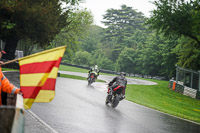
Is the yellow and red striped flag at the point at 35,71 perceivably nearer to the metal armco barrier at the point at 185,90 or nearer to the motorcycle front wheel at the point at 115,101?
the motorcycle front wheel at the point at 115,101

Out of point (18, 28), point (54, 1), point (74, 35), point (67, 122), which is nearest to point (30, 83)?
point (67, 122)

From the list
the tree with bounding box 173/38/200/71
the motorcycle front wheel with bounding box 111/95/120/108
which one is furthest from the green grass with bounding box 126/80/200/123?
the tree with bounding box 173/38/200/71

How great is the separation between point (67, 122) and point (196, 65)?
2618cm

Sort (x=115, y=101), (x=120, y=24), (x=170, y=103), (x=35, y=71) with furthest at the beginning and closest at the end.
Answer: (x=120, y=24) < (x=170, y=103) < (x=115, y=101) < (x=35, y=71)

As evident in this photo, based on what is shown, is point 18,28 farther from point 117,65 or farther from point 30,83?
point 117,65

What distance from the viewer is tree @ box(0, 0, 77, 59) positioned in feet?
92.8

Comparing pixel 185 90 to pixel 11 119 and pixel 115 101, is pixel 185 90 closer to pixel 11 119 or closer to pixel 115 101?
pixel 115 101

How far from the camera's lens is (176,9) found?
32156 mm

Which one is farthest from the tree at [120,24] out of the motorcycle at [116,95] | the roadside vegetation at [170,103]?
the motorcycle at [116,95]

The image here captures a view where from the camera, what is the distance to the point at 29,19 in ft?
97.6

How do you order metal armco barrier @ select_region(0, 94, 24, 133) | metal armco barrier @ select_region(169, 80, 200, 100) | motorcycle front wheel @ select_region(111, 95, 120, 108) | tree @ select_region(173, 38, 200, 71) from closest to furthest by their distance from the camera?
metal armco barrier @ select_region(0, 94, 24, 133) < motorcycle front wheel @ select_region(111, 95, 120, 108) < metal armco barrier @ select_region(169, 80, 200, 100) < tree @ select_region(173, 38, 200, 71)

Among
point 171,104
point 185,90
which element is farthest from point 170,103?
point 185,90

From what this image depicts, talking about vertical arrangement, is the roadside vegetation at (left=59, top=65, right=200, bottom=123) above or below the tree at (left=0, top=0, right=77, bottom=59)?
below

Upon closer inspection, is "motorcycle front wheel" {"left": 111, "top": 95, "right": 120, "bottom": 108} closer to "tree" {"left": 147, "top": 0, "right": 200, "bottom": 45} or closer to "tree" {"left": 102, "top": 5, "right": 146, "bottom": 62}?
"tree" {"left": 147, "top": 0, "right": 200, "bottom": 45}
